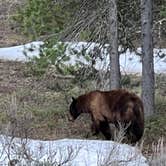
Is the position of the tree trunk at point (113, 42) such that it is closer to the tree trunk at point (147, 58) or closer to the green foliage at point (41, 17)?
the tree trunk at point (147, 58)

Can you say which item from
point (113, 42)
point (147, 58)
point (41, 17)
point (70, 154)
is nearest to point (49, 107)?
point (41, 17)

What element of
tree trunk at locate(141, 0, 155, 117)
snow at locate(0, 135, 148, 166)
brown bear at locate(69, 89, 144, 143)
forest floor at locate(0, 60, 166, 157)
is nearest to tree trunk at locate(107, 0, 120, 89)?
tree trunk at locate(141, 0, 155, 117)

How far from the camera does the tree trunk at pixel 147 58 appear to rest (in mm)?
11881

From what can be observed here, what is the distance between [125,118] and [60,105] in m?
3.84

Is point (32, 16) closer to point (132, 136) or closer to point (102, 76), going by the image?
point (102, 76)

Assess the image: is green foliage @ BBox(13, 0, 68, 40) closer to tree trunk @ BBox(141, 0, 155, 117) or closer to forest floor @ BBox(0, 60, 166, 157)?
forest floor @ BBox(0, 60, 166, 157)

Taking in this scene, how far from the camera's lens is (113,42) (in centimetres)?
1228

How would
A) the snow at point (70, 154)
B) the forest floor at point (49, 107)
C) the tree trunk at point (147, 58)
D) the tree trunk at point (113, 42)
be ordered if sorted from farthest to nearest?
the tree trunk at point (113, 42), the tree trunk at point (147, 58), the forest floor at point (49, 107), the snow at point (70, 154)

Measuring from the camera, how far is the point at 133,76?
18.7 m

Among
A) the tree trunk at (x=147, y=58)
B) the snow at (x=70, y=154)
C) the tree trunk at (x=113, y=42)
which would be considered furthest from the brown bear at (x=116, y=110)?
the tree trunk at (x=147, y=58)

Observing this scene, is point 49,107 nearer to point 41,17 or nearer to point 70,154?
point 41,17

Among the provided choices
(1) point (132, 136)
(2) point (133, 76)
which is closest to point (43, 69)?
(1) point (132, 136)

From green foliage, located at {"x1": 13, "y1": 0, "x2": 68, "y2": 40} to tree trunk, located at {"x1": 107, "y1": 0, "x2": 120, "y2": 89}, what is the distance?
1.32m

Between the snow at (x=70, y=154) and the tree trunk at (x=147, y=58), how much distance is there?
3235mm
